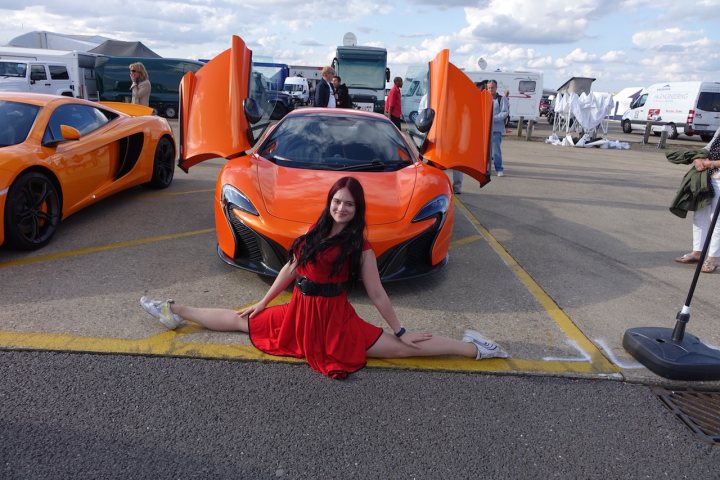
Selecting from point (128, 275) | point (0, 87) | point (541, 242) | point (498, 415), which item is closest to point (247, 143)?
point (128, 275)

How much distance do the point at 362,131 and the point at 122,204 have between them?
3216 mm

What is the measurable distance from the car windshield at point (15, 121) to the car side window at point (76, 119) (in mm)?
158

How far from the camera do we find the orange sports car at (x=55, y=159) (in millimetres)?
4348

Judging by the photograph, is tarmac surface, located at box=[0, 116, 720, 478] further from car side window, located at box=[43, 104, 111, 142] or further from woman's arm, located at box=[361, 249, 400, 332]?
car side window, located at box=[43, 104, 111, 142]

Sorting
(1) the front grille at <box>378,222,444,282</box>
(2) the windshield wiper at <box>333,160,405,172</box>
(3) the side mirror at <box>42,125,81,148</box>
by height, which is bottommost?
(1) the front grille at <box>378,222,444,282</box>

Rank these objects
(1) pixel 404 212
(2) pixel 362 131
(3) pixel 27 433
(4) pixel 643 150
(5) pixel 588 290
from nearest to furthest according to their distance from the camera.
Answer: (3) pixel 27 433
(1) pixel 404 212
(5) pixel 588 290
(2) pixel 362 131
(4) pixel 643 150

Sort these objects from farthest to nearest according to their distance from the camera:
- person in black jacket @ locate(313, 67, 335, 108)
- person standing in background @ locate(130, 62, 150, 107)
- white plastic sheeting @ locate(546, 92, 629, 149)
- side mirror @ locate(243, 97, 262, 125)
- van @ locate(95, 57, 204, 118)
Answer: van @ locate(95, 57, 204, 118), white plastic sheeting @ locate(546, 92, 629, 149), person in black jacket @ locate(313, 67, 335, 108), person standing in background @ locate(130, 62, 150, 107), side mirror @ locate(243, 97, 262, 125)

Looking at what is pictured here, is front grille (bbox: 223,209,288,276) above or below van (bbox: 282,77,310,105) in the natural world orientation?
below

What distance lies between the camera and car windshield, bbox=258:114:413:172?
15.3ft

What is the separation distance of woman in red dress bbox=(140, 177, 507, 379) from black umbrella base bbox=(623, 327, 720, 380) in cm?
91

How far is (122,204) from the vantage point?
642cm

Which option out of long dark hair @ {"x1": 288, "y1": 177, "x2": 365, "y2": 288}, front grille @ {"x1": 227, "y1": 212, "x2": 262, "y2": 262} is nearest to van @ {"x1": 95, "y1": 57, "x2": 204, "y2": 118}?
front grille @ {"x1": 227, "y1": 212, "x2": 262, "y2": 262}

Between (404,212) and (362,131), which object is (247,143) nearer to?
(362,131)

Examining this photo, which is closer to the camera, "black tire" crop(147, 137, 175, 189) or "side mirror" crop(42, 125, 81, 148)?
"side mirror" crop(42, 125, 81, 148)
